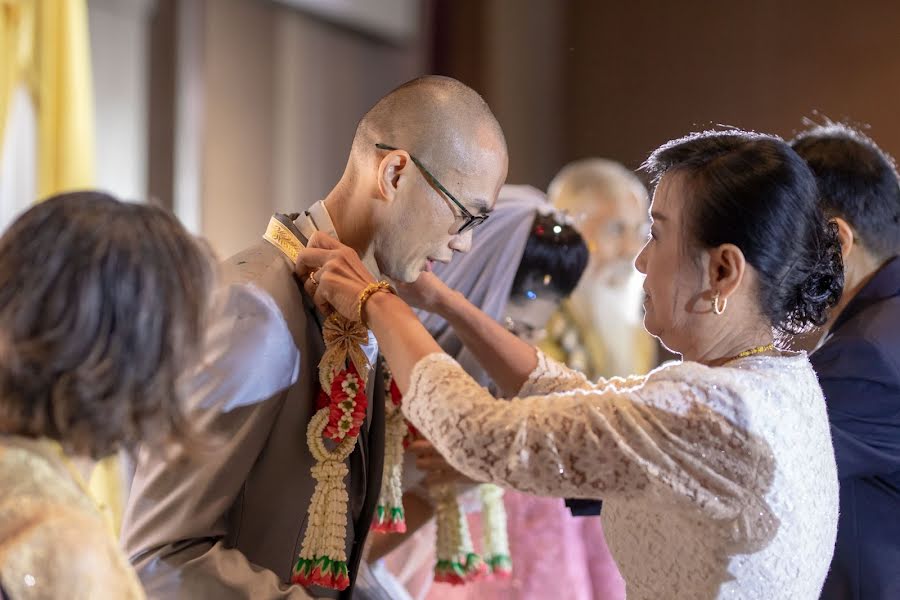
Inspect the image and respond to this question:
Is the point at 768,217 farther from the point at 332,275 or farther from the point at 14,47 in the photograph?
the point at 14,47

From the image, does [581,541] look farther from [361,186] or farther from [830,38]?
[830,38]

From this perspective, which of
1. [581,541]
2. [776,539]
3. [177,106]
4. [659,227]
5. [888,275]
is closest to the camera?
[776,539]

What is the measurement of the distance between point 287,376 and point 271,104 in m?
2.85

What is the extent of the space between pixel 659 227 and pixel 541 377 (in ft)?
1.38

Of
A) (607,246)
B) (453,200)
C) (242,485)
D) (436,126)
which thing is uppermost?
(436,126)

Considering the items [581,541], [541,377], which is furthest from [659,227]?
[581,541]

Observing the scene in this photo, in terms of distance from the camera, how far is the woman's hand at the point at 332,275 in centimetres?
162

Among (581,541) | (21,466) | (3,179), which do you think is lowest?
(581,541)

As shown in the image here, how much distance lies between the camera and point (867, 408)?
195 centimetres

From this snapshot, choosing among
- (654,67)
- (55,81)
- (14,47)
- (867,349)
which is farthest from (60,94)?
(654,67)

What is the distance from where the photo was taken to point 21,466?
3.30 feet

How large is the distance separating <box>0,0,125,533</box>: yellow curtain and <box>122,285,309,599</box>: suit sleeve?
1.41m

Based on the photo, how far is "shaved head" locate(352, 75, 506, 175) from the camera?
72.3 inches

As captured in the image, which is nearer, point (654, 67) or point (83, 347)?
point (83, 347)
